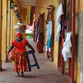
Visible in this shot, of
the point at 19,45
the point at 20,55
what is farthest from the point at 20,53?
the point at 19,45

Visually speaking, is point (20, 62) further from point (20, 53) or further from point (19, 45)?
point (19, 45)

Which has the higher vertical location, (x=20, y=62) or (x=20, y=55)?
(x=20, y=55)

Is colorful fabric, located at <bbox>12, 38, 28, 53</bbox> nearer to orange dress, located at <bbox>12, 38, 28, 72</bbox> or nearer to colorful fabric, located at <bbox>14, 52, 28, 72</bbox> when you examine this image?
orange dress, located at <bbox>12, 38, 28, 72</bbox>

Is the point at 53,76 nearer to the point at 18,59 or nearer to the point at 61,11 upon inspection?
the point at 18,59

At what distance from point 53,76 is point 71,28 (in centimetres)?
148

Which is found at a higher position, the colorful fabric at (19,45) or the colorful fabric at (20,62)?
the colorful fabric at (19,45)

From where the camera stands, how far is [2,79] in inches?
177

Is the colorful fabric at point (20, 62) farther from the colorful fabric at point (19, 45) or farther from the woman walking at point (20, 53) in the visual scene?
the colorful fabric at point (19, 45)

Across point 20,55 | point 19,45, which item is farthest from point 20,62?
point 19,45

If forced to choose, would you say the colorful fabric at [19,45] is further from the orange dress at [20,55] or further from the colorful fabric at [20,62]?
the colorful fabric at [20,62]

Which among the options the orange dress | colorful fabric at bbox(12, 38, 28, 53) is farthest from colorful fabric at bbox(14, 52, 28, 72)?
colorful fabric at bbox(12, 38, 28, 53)

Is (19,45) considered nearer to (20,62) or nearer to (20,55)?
(20,55)

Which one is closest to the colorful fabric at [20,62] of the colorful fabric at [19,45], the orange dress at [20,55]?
the orange dress at [20,55]

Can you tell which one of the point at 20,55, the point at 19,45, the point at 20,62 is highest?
the point at 19,45
